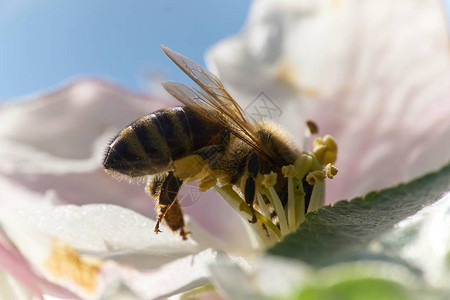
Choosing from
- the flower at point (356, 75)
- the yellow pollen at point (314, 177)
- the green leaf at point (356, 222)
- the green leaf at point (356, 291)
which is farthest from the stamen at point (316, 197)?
the green leaf at point (356, 291)

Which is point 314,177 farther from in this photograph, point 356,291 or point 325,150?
point 356,291

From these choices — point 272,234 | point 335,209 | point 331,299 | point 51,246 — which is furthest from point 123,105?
point 331,299

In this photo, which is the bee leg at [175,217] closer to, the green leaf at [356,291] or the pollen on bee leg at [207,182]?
the pollen on bee leg at [207,182]

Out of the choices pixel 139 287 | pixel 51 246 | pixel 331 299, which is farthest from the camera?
pixel 51 246

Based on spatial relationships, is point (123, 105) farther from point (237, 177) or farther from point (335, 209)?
point (335, 209)

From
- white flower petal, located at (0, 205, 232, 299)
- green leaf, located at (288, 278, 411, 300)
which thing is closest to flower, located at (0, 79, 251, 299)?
white flower petal, located at (0, 205, 232, 299)

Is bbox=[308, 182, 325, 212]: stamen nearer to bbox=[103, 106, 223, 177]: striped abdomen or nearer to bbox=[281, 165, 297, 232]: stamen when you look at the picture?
bbox=[281, 165, 297, 232]: stamen
